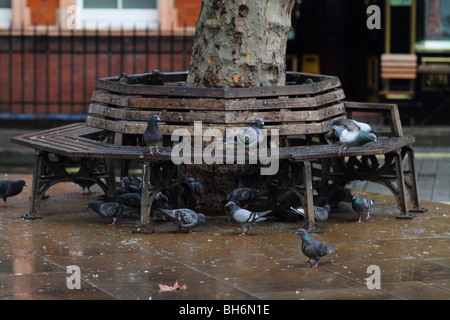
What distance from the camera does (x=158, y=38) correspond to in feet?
52.0

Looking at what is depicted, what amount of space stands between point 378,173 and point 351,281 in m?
2.27

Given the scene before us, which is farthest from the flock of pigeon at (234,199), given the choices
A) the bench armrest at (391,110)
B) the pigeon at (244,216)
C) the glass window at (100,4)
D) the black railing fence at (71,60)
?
the glass window at (100,4)

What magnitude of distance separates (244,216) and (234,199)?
55 cm

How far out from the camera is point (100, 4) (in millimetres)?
16266

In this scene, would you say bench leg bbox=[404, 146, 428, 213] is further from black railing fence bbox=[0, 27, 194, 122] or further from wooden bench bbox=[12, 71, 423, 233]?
black railing fence bbox=[0, 27, 194, 122]

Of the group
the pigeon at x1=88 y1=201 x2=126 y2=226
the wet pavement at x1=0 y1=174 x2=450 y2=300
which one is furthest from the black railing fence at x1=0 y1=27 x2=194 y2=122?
the pigeon at x1=88 y1=201 x2=126 y2=226

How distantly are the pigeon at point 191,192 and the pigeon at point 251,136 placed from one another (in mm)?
702

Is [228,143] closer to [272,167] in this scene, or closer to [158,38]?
[272,167]

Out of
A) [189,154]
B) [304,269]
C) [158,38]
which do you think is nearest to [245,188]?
[189,154]

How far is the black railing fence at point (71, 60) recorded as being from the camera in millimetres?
15844

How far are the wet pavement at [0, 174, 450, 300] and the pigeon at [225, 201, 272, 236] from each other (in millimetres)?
95

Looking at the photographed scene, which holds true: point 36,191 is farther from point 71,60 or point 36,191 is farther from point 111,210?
point 71,60

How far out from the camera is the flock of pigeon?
6.89 meters

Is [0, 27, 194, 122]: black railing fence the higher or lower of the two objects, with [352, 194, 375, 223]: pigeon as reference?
higher
